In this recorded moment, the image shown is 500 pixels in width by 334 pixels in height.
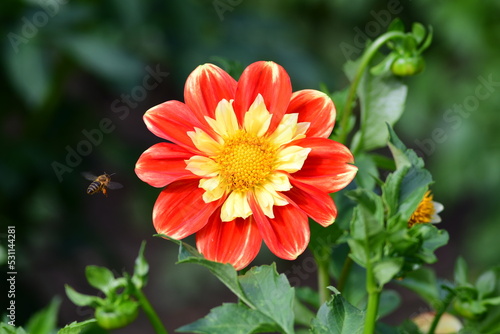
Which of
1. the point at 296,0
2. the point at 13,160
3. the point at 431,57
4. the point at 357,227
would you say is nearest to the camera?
the point at 357,227

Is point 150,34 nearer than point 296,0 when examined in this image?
Yes

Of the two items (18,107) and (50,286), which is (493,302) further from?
(50,286)

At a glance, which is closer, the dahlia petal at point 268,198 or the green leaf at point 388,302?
the dahlia petal at point 268,198

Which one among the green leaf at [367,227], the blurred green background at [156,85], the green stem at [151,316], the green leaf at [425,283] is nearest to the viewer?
the green leaf at [367,227]

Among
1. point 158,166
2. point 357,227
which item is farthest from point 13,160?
point 357,227

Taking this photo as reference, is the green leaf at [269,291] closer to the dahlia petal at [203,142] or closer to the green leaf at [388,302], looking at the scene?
the dahlia petal at [203,142]


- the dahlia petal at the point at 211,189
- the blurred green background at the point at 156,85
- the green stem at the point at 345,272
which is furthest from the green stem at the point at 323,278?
the blurred green background at the point at 156,85

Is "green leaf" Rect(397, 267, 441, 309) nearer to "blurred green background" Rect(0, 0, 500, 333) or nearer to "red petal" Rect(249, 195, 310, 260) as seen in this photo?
"red petal" Rect(249, 195, 310, 260)
